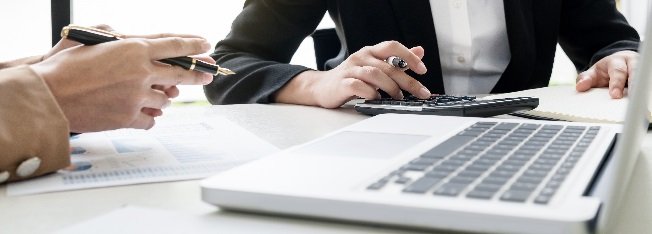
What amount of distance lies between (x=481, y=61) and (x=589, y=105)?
19.2 inches

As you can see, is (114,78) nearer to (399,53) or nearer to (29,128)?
A: (29,128)

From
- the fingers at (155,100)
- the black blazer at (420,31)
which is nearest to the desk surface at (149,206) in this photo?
the fingers at (155,100)

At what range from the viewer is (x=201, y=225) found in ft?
1.35

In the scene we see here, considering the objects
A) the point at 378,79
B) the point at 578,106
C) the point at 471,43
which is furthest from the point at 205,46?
the point at 471,43

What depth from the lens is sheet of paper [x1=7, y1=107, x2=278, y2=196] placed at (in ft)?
1.88

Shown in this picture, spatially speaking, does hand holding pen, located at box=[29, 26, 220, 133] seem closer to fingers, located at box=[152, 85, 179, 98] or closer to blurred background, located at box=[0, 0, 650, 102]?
fingers, located at box=[152, 85, 179, 98]

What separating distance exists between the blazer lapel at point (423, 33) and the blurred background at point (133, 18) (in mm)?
1316

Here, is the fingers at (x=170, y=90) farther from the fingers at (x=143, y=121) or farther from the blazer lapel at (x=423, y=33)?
the blazer lapel at (x=423, y=33)

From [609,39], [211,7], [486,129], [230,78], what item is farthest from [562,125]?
[211,7]

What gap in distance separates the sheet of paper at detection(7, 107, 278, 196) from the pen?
8 centimetres

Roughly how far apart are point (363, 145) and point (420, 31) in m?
0.81

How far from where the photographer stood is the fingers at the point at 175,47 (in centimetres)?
69

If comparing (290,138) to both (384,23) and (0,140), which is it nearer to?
(0,140)

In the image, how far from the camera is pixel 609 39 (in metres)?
1.39
